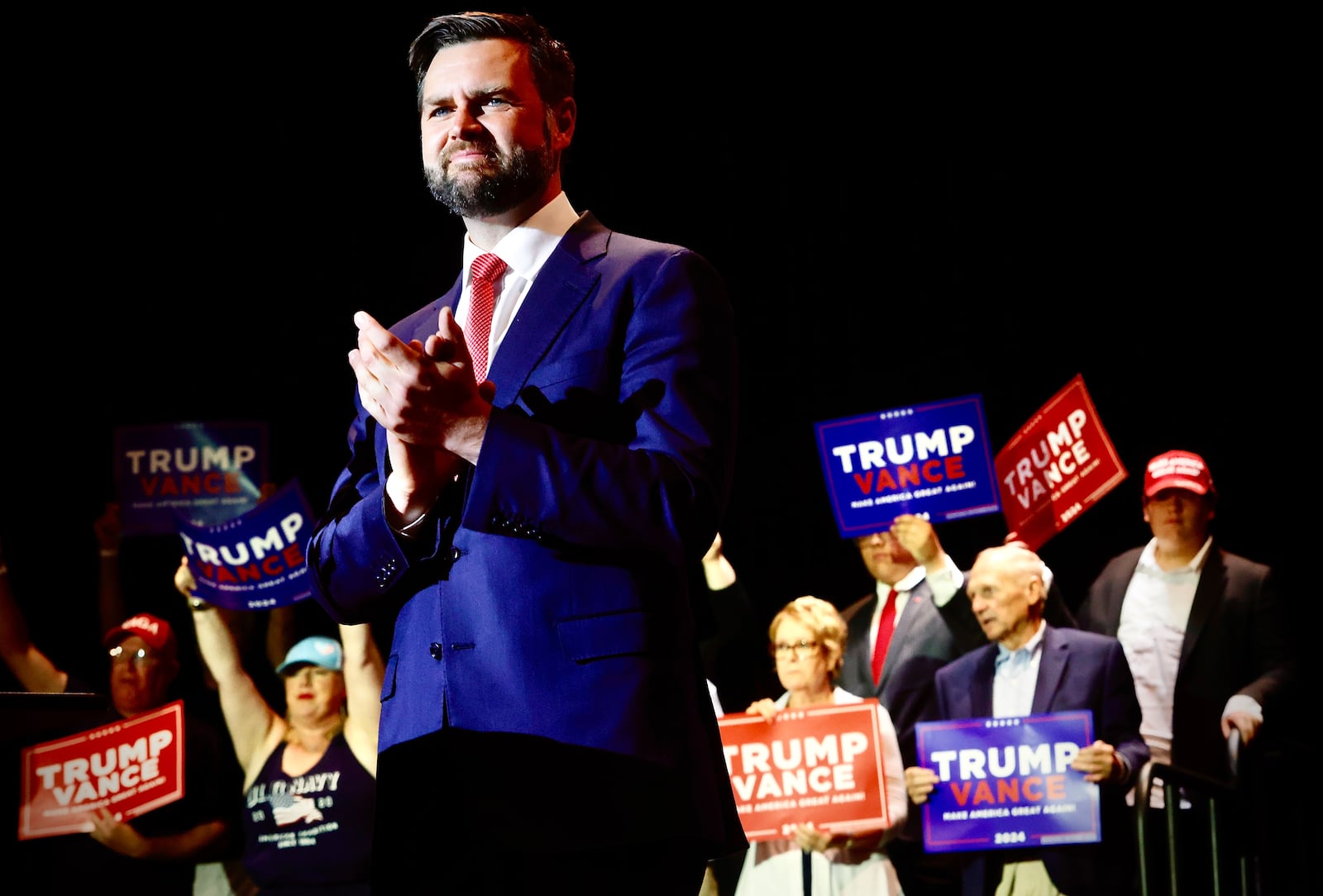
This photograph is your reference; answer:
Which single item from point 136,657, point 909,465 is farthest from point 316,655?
point 909,465

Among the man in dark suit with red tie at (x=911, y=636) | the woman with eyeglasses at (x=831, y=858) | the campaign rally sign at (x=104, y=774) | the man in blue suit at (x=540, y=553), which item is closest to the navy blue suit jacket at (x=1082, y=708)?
the man in dark suit with red tie at (x=911, y=636)

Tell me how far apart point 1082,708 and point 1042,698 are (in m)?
0.15

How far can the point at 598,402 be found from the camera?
56.8 inches

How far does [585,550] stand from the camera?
1.35 metres

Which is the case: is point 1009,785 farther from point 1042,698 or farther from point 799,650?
point 799,650

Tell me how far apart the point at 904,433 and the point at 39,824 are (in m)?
3.60

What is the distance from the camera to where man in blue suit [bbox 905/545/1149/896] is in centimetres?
454

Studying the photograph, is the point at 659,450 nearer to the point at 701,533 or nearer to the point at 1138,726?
the point at 701,533

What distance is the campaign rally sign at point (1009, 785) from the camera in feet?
14.9

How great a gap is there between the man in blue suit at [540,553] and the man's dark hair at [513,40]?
38mm

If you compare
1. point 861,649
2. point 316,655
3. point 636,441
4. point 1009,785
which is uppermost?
point 636,441

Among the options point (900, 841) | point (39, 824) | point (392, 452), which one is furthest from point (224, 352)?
point (392, 452)

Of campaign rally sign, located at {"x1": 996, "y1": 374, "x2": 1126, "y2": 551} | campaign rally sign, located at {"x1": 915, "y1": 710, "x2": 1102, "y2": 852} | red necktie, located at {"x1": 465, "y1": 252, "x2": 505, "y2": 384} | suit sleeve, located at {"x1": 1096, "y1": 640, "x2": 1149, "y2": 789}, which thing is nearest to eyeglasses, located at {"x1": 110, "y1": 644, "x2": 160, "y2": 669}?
campaign rally sign, located at {"x1": 915, "y1": 710, "x2": 1102, "y2": 852}

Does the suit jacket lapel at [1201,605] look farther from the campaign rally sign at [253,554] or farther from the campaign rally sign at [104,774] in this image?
the campaign rally sign at [104,774]
